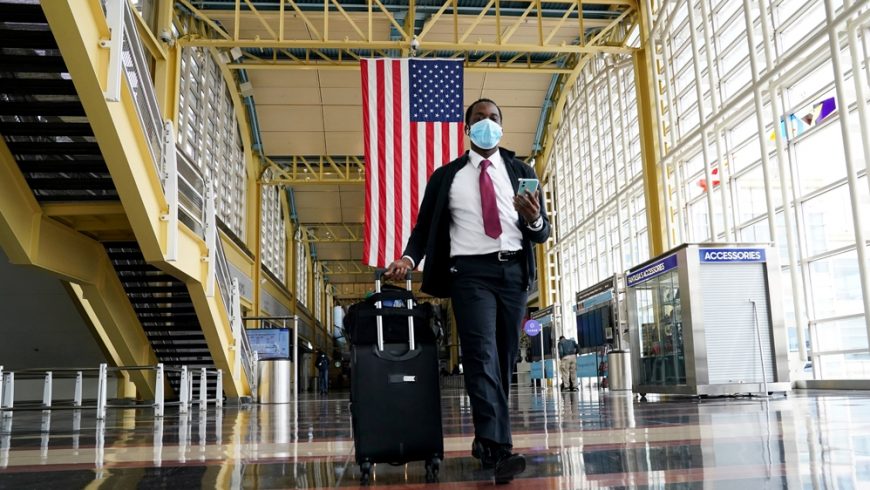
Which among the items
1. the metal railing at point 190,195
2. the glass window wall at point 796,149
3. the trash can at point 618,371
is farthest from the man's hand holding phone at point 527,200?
the trash can at point 618,371

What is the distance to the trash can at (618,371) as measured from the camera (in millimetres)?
17641

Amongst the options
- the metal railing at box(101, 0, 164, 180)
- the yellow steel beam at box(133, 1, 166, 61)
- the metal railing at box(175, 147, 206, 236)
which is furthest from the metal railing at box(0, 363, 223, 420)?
the yellow steel beam at box(133, 1, 166, 61)

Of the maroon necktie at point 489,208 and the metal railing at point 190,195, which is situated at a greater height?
the metal railing at point 190,195

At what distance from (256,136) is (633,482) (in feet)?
89.8

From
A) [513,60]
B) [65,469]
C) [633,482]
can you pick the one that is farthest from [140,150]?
[513,60]

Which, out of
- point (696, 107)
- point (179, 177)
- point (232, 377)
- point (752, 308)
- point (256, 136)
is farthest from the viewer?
point (256, 136)

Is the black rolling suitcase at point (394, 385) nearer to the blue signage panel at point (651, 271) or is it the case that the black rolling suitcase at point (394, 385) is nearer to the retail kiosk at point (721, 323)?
the retail kiosk at point (721, 323)

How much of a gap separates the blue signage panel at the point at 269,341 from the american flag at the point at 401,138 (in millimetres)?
8467

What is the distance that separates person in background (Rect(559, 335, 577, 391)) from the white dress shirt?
1812 cm

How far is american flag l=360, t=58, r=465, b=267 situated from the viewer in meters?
14.7

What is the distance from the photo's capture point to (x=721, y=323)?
11602mm

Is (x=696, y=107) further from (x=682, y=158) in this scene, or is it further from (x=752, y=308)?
(x=752, y=308)

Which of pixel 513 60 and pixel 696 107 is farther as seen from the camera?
pixel 513 60

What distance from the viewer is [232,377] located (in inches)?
555
